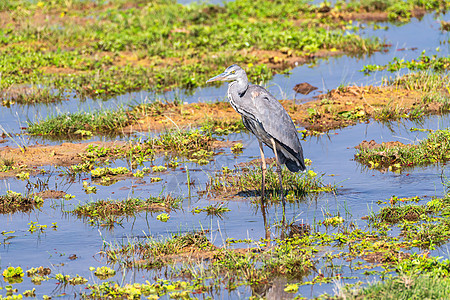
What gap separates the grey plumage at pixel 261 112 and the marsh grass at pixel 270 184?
0.83 feet

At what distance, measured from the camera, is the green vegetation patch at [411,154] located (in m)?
9.52

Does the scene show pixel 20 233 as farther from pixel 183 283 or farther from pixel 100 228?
pixel 183 283

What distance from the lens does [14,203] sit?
8.72 m

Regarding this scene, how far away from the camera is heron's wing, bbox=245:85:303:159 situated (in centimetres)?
862

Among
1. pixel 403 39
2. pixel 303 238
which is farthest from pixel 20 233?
pixel 403 39

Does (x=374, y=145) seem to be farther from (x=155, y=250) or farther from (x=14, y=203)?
(x=14, y=203)

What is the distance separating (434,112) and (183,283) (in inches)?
296

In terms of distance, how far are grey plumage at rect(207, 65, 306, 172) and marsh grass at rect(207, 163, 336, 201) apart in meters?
0.25

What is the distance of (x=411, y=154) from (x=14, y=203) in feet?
17.4

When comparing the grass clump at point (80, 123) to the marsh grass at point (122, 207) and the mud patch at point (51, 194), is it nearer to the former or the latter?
the mud patch at point (51, 194)

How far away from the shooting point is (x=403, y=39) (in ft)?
60.0

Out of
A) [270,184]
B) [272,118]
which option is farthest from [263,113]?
[270,184]

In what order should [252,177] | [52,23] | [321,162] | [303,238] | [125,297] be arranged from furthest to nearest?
[52,23] → [321,162] → [252,177] → [303,238] → [125,297]

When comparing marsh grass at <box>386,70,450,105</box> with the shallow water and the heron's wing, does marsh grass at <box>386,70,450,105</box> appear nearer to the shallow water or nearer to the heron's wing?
the shallow water
